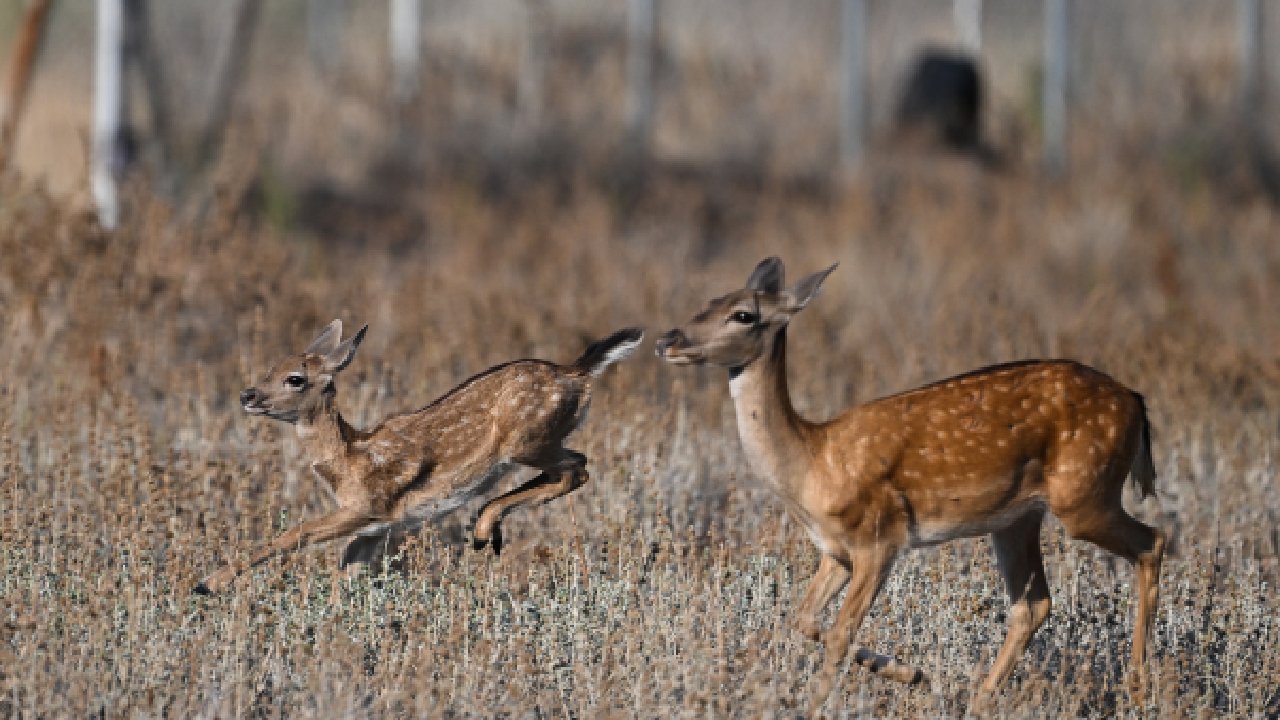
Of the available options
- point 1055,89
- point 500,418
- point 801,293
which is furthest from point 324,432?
point 1055,89

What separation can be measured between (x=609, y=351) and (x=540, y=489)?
606 mm

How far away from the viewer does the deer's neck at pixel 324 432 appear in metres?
7.36

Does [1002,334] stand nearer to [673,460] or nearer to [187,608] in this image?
[673,460]

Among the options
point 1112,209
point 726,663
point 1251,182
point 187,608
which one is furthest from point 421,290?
point 1251,182

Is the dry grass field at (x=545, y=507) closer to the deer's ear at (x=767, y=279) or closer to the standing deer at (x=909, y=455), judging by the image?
the standing deer at (x=909, y=455)

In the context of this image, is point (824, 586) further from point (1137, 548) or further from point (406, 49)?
point (406, 49)

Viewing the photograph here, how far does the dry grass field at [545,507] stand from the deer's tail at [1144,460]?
2.08 ft

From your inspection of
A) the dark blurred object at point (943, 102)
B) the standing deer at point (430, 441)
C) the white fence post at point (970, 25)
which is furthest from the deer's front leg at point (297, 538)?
the white fence post at point (970, 25)

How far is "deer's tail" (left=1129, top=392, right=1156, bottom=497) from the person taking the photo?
6704 mm

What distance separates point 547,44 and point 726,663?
14.2 m

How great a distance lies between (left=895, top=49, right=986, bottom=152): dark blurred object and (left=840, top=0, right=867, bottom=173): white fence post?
2.33 ft

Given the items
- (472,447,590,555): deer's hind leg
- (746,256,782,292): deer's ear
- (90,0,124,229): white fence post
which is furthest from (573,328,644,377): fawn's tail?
(90,0,124,229): white fence post

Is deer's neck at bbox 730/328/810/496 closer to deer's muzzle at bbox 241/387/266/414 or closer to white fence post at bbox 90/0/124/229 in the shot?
deer's muzzle at bbox 241/387/266/414

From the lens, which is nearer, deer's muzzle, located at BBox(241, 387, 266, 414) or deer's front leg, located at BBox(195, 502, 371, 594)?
deer's front leg, located at BBox(195, 502, 371, 594)
